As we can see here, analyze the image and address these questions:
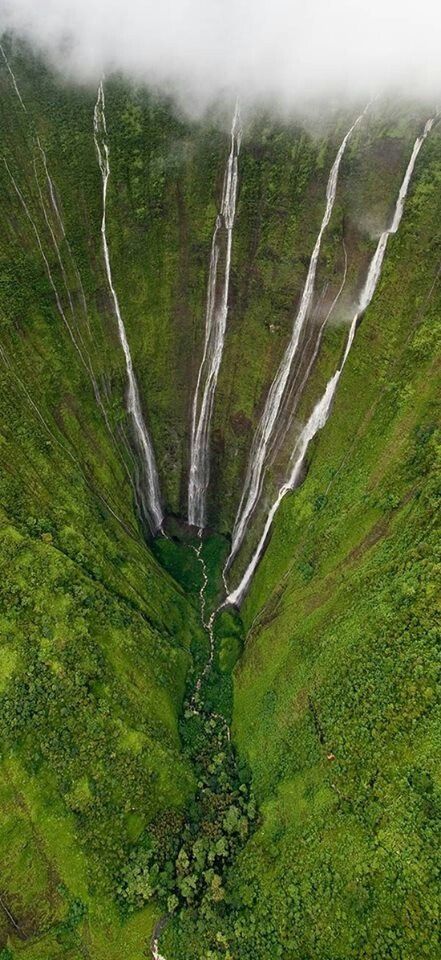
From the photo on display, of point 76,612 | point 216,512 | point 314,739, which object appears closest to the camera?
point 314,739

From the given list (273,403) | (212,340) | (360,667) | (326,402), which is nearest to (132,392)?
(212,340)

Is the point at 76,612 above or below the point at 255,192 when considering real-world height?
below

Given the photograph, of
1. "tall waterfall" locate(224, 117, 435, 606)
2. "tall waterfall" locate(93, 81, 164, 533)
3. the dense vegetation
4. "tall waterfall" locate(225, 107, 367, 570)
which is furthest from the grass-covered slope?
"tall waterfall" locate(93, 81, 164, 533)

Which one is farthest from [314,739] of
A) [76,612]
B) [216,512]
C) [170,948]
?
[216,512]

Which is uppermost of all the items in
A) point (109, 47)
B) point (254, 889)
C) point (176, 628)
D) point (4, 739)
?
point (109, 47)

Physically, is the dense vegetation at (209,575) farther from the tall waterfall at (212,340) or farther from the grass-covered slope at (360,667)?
the tall waterfall at (212,340)

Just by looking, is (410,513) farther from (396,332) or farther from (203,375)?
(203,375)

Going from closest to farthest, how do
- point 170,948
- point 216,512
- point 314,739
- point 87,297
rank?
1. point 170,948
2. point 314,739
3. point 87,297
4. point 216,512
